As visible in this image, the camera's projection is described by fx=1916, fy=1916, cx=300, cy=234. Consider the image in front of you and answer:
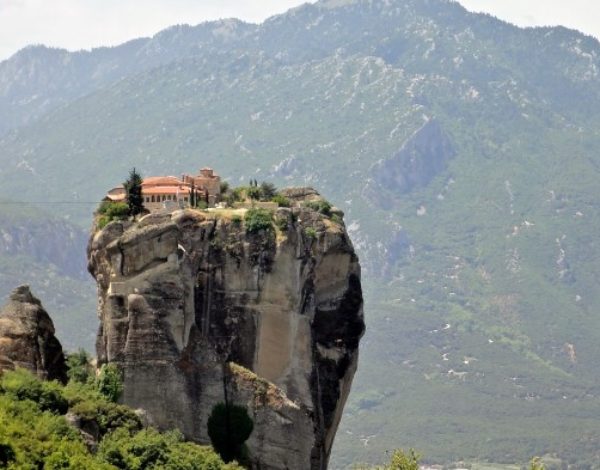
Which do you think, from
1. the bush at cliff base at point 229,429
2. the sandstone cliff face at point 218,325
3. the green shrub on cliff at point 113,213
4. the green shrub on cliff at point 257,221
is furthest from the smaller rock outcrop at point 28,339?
the green shrub on cliff at point 257,221

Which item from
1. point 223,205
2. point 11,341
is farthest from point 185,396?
point 223,205

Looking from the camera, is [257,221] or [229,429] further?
[257,221]

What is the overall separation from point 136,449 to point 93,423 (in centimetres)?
210

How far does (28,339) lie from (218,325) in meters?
8.58

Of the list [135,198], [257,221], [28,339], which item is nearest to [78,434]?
[28,339]

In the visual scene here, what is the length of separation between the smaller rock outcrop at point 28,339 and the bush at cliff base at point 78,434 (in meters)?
1.65

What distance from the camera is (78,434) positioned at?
73375 millimetres

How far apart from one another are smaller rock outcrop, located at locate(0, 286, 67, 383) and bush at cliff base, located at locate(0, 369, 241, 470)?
1648mm

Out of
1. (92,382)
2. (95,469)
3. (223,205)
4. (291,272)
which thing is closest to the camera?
(95,469)

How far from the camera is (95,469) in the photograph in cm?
6950

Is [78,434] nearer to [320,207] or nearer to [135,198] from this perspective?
[135,198]

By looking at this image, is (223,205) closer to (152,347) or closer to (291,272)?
(291,272)

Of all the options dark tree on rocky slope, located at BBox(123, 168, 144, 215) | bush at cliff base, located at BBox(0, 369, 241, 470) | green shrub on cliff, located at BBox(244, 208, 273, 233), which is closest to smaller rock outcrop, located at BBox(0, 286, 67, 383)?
bush at cliff base, located at BBox(0, 369, 241, 470)

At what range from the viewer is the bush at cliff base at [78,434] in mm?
69500
